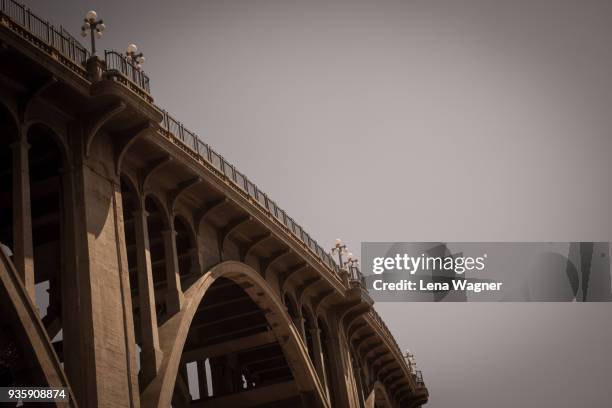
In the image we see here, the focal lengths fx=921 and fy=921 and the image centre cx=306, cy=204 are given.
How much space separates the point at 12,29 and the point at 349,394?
28795mm

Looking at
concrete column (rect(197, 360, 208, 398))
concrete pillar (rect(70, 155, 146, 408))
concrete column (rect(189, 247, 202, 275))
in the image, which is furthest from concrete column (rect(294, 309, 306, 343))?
concrete pillar (rect(70, 155, 146, 408))

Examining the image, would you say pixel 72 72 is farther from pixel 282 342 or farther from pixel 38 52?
pixel 282 342

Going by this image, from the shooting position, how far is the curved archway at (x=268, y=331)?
2788 centimetres

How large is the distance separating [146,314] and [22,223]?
6.32 meters

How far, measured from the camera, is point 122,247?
26.8 meters

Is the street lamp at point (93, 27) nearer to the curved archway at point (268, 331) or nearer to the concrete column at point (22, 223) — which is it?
the concrete column at point (22, 223)

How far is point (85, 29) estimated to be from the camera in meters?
26.5

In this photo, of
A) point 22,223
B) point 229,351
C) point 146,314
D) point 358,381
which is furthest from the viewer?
point 358,381

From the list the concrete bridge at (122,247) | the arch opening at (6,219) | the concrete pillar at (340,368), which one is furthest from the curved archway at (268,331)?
the arch opening at (6,219)

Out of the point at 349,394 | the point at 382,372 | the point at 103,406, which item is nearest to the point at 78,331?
the point at 103,406

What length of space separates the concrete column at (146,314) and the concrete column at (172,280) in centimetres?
212

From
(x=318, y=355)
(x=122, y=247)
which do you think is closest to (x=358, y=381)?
(x=318, y=355)

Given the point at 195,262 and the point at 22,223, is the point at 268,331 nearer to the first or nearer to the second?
the point at 195,262

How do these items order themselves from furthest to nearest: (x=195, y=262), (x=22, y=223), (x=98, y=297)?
1. (x=195, y=262)
2. (x=98, y=297)
3. (x=22, y=223)
